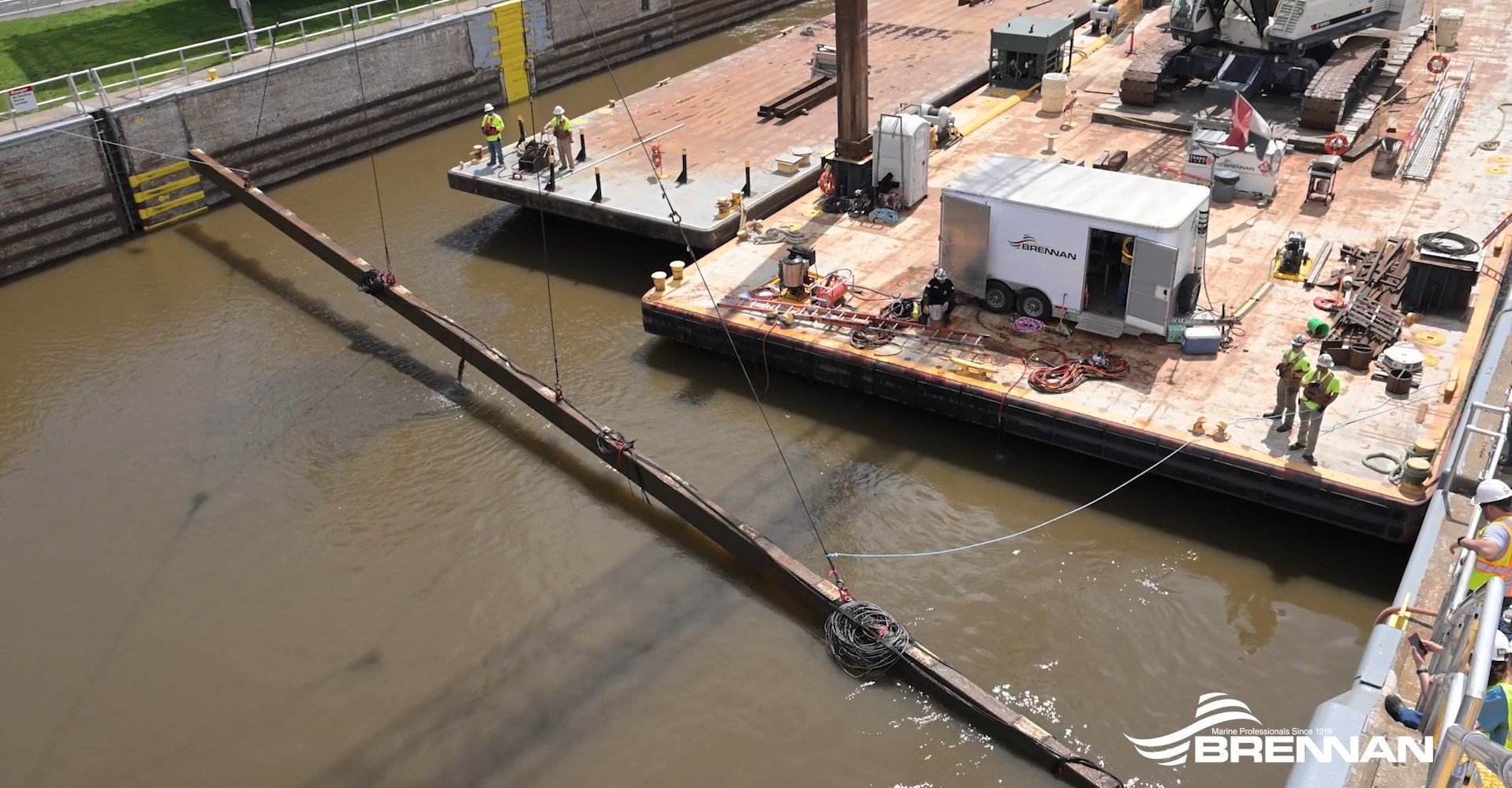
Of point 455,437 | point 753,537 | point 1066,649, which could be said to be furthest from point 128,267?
point 1066,649

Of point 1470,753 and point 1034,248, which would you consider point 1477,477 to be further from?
point 1470,753

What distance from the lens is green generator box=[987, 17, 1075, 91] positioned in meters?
24.8

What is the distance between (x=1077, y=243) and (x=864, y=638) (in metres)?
6.42

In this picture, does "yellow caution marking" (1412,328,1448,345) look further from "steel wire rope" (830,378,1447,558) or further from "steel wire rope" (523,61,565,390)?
"steel wire rope" (523,61,565,390)

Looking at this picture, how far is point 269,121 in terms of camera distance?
24.8 metres

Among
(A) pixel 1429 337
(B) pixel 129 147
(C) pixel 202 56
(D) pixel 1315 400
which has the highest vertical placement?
(C) pixel 202 56

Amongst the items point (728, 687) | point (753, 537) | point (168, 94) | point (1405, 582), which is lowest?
point (728, 687)

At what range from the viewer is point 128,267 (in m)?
21.7

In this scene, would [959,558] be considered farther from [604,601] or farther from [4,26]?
[4,26]

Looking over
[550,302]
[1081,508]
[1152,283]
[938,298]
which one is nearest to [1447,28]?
[1152,283]

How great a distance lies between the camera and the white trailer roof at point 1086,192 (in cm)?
1469

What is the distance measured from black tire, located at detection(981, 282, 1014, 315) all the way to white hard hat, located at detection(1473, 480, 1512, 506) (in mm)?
7899

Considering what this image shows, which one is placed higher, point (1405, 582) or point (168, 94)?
point (168, 94)

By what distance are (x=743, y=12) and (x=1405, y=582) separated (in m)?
30.0
